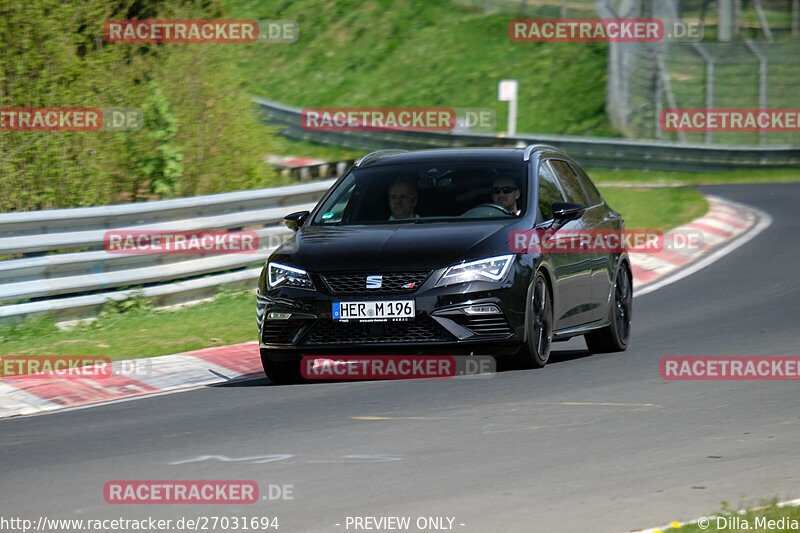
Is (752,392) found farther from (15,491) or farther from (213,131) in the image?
(213,131)

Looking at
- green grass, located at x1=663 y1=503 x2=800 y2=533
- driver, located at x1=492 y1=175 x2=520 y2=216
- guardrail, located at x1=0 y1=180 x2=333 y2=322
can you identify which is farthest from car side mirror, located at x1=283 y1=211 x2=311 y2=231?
green grass, located at x1=663 y1=503 x2=800 y2=533

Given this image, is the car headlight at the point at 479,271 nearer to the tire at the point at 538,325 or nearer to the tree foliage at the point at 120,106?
the tire at the point at 538,325

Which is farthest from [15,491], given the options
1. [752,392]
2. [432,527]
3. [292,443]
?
[752,392]

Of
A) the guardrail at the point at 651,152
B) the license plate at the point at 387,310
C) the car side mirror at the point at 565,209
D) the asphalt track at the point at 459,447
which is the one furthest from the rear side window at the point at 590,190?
the guardrail at the point at 651,152

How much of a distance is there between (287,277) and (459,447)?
2.76 m

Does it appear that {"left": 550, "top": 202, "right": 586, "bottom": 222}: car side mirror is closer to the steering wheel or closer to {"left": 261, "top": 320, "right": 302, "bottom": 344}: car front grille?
the steering wheel

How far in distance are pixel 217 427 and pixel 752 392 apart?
132 inches

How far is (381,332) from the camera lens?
9.30 m

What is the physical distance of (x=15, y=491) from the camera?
21.4ft

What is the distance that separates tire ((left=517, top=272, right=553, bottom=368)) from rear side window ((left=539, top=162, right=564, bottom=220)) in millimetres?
687

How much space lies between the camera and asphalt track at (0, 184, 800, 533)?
19.6 ft

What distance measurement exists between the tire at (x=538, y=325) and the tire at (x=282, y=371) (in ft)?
5.12

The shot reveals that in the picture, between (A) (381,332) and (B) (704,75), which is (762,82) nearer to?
(B) (704,75)

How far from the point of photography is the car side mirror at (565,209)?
10148mm
